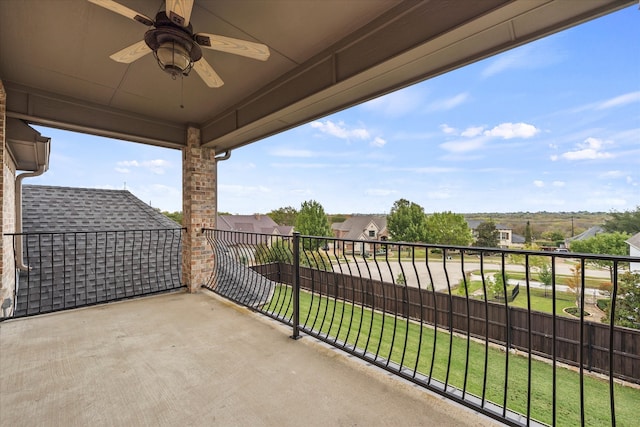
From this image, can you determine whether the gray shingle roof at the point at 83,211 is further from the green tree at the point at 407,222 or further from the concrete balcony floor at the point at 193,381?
the green tree at the point at 407,222

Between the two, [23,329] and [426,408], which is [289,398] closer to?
[426,408]

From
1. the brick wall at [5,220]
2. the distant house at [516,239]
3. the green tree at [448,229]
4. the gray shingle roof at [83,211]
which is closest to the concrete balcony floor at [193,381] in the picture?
the brick wall at [5,220]

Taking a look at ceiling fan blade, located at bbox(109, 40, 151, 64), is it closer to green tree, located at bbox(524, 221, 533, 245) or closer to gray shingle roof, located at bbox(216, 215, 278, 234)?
green tree, located at bbox(524, 221, 533, 245)

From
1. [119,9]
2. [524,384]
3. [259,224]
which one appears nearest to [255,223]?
[259,224]

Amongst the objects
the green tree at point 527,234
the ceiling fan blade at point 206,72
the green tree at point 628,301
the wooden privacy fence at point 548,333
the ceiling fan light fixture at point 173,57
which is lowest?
the wooden privacy fence at point 548,333

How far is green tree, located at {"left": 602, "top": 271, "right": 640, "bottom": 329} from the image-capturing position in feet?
14.8

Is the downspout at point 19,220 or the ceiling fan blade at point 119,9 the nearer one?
the ceiling fan blade at point 119,9

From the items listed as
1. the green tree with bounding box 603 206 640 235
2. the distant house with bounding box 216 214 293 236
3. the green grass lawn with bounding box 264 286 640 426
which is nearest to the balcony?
the green tree with bounding box 603 206 640 235

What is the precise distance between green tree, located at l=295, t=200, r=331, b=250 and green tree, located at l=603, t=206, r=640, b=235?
13579 millimetres

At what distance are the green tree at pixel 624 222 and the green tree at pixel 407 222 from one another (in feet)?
33.4

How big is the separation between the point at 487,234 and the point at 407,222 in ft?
21.6

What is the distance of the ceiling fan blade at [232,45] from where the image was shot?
5.60 ft

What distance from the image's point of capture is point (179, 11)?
59.0 inches

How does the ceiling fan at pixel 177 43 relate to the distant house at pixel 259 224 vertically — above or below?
above
